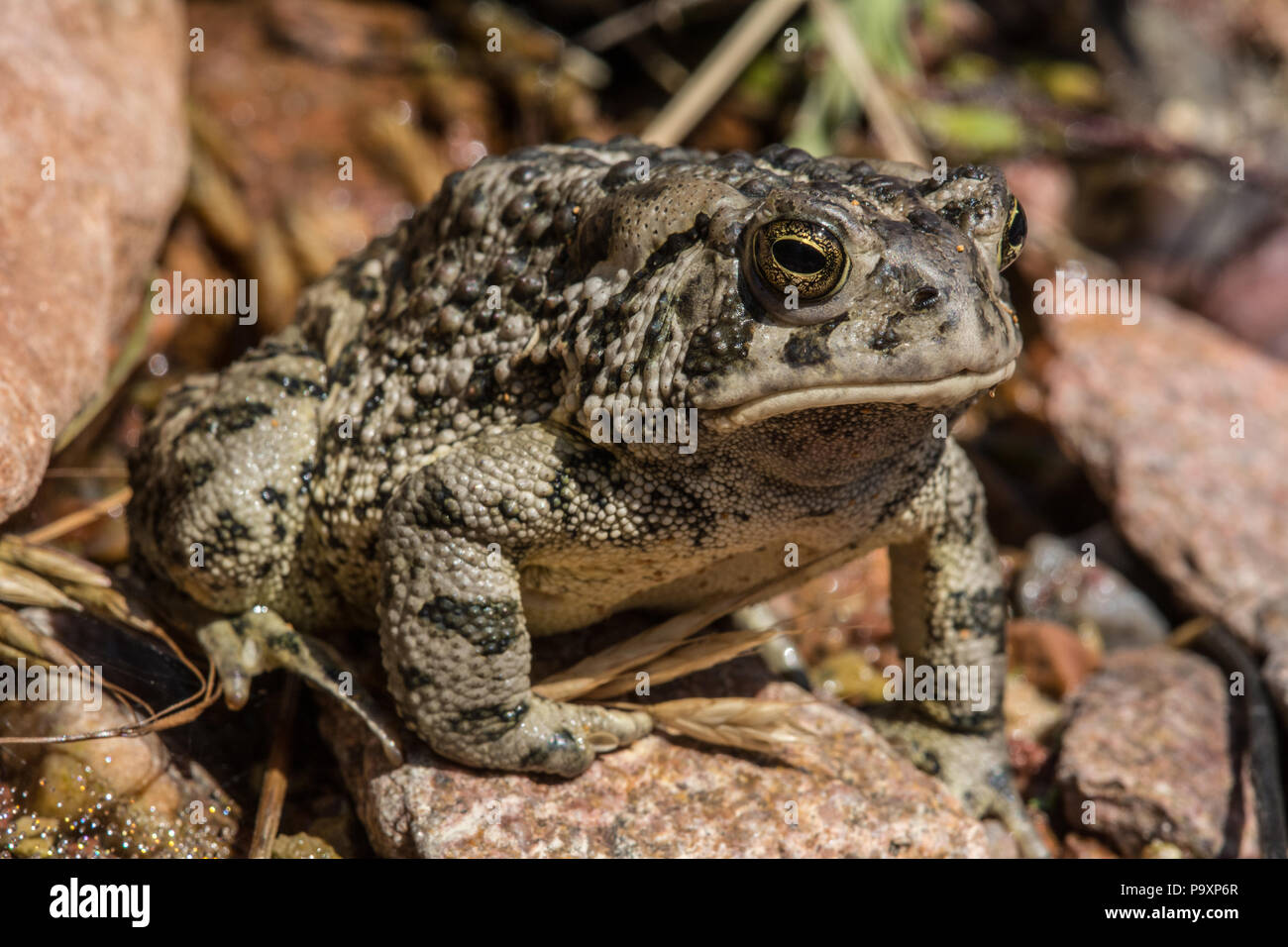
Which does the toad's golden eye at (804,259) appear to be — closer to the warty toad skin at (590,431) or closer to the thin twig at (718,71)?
the warty toad skin at (590,431)

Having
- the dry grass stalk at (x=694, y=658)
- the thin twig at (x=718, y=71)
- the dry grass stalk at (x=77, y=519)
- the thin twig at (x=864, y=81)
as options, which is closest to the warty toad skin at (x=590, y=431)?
the dry grass stalk at (x=694, y=658)

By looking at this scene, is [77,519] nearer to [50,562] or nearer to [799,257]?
[50,562]

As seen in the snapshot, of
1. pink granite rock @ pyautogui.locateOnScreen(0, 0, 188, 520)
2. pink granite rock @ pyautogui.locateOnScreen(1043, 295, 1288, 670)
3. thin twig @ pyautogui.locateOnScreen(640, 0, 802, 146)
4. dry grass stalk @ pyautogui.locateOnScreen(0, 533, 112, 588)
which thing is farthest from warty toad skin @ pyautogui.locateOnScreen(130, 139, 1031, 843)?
thin twig @ pyautogui.locateOnScreen(640, 0, 802, 146)

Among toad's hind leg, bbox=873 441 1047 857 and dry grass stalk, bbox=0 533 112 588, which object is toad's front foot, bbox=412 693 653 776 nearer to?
toad's hind leg, bbox=873 441 1047 857

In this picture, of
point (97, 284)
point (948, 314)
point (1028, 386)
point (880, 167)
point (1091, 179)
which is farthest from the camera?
point (1091, 179)

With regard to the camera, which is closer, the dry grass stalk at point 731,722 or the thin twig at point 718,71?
the dry grass stalk at point 731,722

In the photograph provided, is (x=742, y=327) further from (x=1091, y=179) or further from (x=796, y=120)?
(x=1091, y=179)
